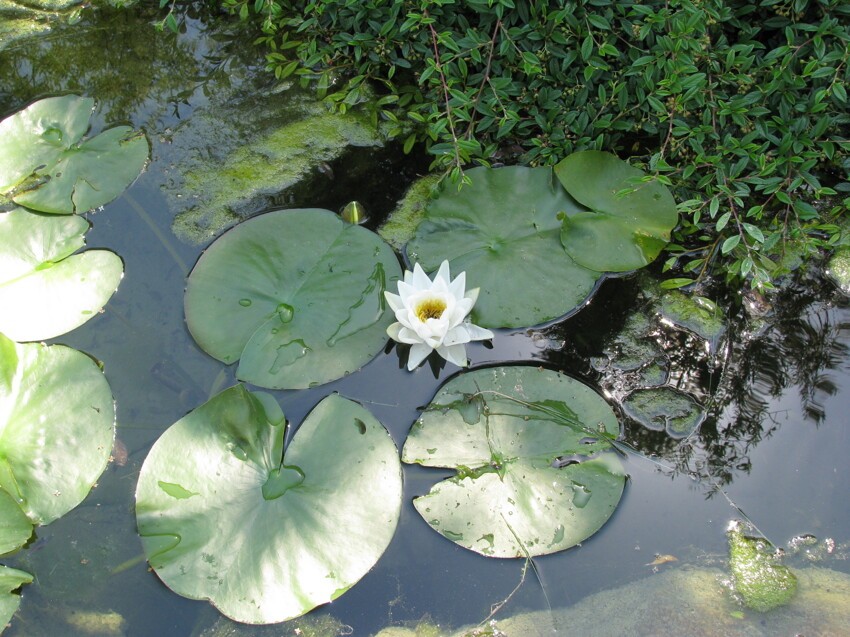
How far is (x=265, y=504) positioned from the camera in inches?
79.7

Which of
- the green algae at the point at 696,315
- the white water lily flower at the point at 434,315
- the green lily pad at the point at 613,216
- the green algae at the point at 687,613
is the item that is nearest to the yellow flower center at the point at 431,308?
the white water lily flower at the point at 434,315

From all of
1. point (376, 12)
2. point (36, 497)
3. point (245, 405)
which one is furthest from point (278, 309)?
point (376, 12)

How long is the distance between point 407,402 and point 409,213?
828 millimetres

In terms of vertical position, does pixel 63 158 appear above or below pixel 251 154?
above

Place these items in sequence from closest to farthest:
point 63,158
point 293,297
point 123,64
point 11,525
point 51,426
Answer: point 11,525 < point 51,426 < point 293,297 < point 63,158 < point 123,64

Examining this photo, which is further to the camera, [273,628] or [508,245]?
[508,245]

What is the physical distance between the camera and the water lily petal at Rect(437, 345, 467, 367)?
2.32 metres

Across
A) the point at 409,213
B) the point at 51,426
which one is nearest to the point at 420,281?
the point at 409,213

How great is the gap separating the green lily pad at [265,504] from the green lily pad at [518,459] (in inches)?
6.7

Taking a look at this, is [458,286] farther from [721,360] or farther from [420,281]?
[721,360]

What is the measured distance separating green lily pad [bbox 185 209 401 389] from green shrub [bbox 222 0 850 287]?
0.55 meters

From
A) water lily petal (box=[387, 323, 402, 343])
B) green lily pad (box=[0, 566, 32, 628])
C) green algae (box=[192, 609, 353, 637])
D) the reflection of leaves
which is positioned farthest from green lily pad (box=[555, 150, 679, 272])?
green lily pad (box=[0, 566, 32, 628])

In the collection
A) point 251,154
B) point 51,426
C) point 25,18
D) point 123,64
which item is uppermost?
point 25,18

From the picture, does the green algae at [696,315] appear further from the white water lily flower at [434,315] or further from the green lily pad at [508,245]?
the white water lily flower at [434,315]
